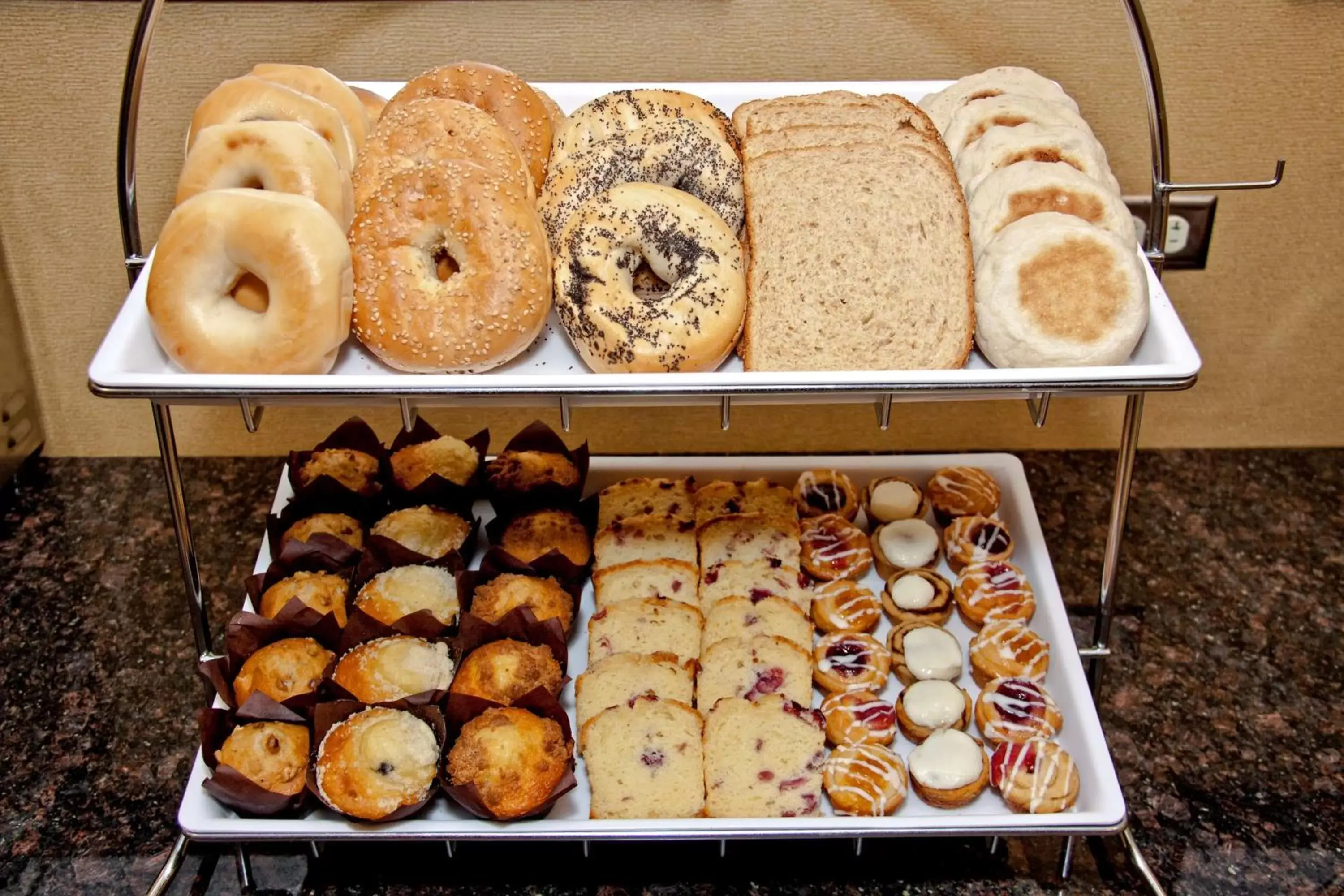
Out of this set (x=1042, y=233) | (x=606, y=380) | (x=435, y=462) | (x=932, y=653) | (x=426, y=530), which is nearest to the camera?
(x=606, y=380)

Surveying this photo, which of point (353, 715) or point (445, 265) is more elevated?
point (445, 265)

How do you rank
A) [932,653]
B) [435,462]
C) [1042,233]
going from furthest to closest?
[435,462] < [932,653] < [1042,233]

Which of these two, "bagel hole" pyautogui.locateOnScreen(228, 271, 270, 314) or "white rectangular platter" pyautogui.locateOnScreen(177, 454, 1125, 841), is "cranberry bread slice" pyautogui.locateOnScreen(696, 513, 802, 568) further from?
"bagel hole" pyautogui.locateOnScreen(228, 271, 270, 314)

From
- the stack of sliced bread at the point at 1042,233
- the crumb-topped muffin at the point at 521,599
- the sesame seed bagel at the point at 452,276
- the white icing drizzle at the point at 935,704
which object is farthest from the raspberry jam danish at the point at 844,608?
the sesame seed bagel at the point at 452,276

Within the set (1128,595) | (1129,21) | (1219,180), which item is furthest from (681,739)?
(1219,180)

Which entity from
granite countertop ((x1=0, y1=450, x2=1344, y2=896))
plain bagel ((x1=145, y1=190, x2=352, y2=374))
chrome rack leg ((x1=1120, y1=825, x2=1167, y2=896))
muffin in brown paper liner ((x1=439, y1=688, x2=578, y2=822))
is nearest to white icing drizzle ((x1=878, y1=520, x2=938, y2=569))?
granite countertop ((x1=0, y1=450, x2=1344, y2=896))

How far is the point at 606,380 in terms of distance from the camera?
1.30 m

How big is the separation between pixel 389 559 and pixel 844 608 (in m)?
0.64

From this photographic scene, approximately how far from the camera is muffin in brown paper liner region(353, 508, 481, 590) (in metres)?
1.75

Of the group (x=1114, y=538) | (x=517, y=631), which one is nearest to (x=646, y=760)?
(x=517, y=631)

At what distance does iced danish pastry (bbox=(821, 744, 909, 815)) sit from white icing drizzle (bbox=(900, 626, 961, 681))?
0.15 metres

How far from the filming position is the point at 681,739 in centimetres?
160

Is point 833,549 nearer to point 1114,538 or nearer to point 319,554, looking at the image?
point 1114,538

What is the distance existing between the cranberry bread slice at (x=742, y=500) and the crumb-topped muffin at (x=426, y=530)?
1.14 feet
